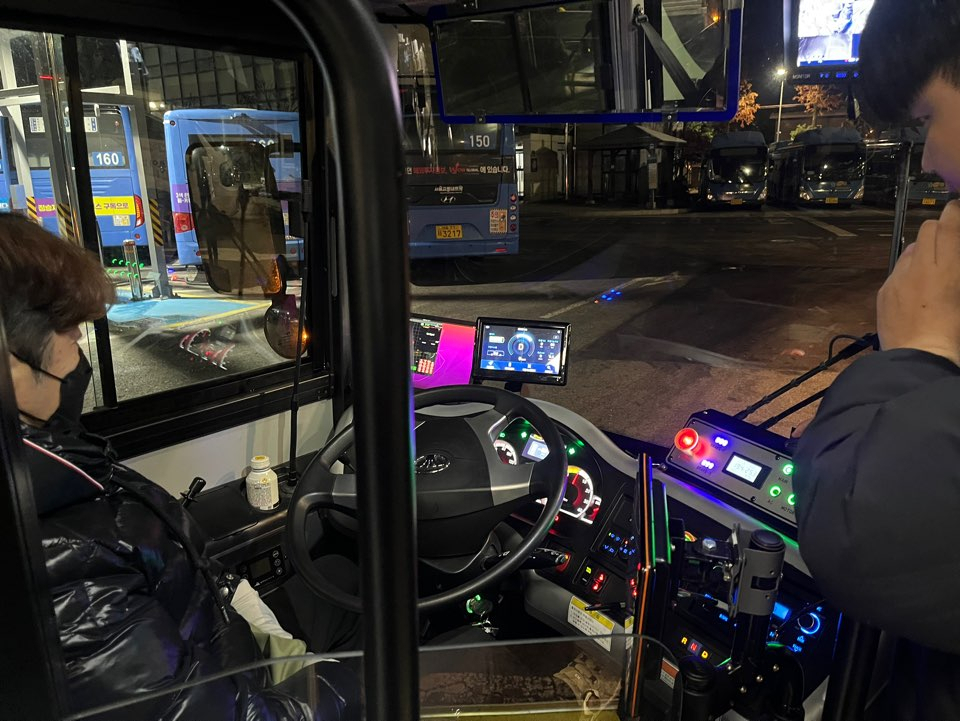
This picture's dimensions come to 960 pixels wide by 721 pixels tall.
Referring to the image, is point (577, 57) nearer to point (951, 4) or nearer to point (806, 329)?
point (951, 4)

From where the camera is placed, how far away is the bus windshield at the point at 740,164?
18969 millimetres

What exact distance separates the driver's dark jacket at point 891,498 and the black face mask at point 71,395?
1.46 meters

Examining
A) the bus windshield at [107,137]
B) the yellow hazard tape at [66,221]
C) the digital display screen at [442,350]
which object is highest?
the bus windshield at [107,137]

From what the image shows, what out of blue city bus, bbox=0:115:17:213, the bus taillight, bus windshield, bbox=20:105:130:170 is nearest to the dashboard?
bus windshield, bbox=20:105:130:170

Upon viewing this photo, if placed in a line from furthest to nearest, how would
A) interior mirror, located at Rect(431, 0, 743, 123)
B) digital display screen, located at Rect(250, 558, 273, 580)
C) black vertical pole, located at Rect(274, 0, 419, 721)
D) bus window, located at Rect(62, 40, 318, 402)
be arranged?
bus window, located at Rect(62, 40, 318, 402)
digital display screen, located at Rect(250, 558, 273, 580)
interior mirror, located at Rect(431, 0, 743, 123)
black vertical pole, located at Rect(274, 0, 419, 721)

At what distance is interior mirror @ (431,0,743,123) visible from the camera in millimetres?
2098

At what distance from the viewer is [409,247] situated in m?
0.49

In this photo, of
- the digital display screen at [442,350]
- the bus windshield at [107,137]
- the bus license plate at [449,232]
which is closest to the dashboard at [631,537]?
the digital display screen at [442,350]

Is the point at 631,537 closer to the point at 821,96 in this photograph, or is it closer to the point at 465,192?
the point at 465,192

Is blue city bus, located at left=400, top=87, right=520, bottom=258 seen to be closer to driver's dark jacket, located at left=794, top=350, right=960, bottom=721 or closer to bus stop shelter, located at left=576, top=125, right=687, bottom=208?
driver's dark jacket, located at left=794, top=350, right=960, bottom=721

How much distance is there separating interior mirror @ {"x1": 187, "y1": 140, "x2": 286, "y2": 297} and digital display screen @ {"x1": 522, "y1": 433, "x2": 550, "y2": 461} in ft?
5.20

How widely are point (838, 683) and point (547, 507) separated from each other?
61 cm

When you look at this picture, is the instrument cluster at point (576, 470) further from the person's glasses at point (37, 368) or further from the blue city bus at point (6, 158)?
the blue city bus at point (6, 158)

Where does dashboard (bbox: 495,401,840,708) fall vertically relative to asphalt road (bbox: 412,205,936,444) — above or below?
above
